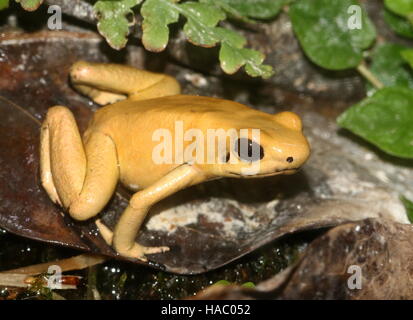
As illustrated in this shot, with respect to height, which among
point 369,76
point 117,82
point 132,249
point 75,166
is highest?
point 117,82

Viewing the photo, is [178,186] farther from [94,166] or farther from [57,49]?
[57,49]

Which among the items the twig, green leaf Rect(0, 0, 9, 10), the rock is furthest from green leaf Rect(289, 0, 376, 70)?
the twig

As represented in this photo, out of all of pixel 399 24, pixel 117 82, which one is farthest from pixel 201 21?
pixel 399 24

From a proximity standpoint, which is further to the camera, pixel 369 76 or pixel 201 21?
pixel 369 76

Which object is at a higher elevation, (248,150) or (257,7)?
(257,7)

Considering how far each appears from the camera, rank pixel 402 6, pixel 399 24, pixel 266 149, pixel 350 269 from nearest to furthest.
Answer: pixel 350 269 → pixel 266 149 → pixel 402 6 → pixel 399 24

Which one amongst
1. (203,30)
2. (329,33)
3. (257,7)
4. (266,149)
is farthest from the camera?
(329,33)

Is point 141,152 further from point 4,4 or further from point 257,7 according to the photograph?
point 257,7
